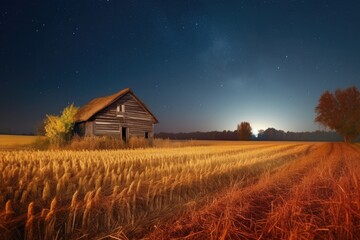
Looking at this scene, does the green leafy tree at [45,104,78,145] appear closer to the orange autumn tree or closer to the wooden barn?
the wooden barn

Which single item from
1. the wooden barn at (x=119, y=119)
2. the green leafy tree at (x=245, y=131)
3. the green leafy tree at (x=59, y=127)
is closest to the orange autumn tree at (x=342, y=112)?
the green leafy tree at (x=245, y=131)

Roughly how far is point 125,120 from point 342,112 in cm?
4412

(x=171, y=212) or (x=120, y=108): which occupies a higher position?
(x=120, y=108)

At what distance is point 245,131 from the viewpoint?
86.5m

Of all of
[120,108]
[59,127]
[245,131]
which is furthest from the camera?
[245,131]

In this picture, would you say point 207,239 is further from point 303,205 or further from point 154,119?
point 154,119

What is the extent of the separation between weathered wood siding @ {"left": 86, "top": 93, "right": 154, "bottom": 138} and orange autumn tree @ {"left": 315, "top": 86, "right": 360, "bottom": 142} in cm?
3876

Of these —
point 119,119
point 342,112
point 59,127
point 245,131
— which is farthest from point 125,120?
point 245,131

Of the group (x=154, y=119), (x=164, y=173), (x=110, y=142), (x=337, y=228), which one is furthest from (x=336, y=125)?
(x=337, y=228)

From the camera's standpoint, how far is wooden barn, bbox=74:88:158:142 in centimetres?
2744

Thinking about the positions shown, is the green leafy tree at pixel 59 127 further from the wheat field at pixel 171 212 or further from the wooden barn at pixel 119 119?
the wheat field at pixel 171 212

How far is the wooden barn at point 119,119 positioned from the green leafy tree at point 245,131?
194 ft

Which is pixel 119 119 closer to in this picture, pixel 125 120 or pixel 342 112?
pixel 125 120

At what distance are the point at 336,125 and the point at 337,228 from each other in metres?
56.1
